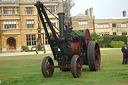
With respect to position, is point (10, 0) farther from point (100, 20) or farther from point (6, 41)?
point (100, 20)

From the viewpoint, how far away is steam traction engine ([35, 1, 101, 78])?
790 centimetres

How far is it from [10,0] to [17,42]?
27.5 feet

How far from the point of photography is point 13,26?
1604 inches

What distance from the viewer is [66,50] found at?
855 centimetres

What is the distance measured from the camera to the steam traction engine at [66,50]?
7.90 metres

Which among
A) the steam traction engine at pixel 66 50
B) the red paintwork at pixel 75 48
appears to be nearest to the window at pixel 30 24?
the steam traction engine at pixel 66 50

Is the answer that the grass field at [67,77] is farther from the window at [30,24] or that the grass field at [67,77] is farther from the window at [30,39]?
the window at [30,24]

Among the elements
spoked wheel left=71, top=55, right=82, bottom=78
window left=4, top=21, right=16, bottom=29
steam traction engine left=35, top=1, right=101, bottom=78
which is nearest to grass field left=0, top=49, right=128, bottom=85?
spoked wheel left=71, top=55, right=82, bottom=78

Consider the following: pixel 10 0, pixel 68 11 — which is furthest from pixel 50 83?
pixel 68 11

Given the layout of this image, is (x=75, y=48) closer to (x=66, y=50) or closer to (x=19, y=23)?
(x=66, y=50)

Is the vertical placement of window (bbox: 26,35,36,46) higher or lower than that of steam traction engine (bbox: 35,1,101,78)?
higher

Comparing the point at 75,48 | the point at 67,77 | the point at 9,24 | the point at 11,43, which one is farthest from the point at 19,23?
the point at 67,77

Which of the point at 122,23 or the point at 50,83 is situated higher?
the point at 122,23

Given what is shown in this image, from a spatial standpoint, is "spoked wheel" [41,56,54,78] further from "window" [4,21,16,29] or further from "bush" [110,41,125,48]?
"bush" [110,41,125,48]
